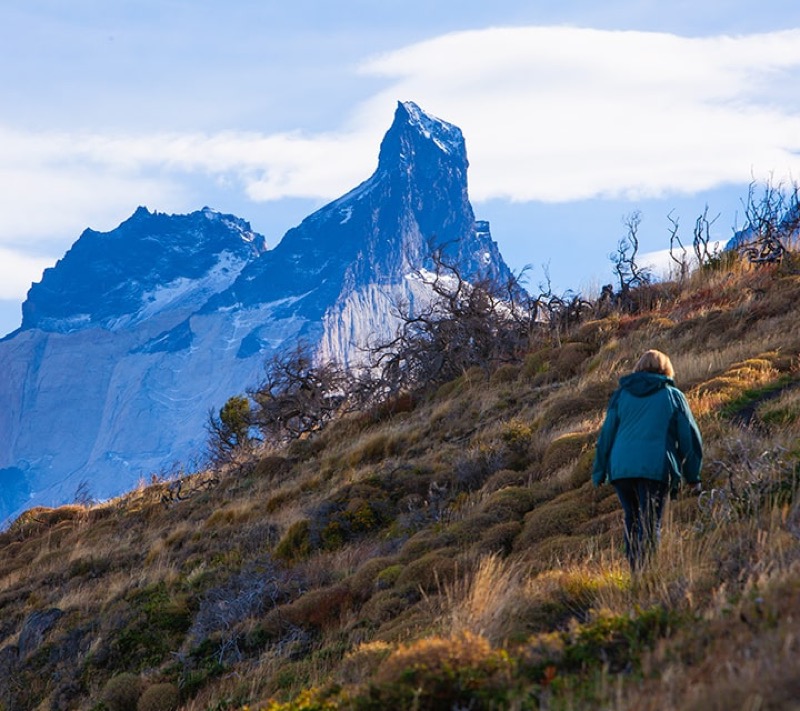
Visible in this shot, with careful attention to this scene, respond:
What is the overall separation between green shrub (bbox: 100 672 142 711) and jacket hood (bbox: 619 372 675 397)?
5.83m

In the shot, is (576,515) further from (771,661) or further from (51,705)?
(51,705)

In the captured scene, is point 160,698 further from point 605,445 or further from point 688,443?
point 688,443

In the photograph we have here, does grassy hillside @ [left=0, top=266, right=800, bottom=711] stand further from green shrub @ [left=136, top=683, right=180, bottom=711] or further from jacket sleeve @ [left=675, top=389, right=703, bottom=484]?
jacket sleeve @ [left=675, top=389, right=703, bottom=484]

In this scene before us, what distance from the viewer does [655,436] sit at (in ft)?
21.7

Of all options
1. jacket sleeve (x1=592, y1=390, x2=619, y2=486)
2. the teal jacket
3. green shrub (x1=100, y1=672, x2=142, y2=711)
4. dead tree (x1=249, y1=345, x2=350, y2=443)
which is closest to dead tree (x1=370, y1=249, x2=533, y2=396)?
dead tree (x1=249, y1=345, x2=350, y2=443)

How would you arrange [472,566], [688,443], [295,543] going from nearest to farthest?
[688,443] < [472,566] < [295,543]

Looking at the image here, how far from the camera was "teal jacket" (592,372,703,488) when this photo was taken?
21.6 feet

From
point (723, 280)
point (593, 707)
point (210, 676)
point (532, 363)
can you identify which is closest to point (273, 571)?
point (210, 676)

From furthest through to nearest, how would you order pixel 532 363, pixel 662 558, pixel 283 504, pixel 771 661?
pixel 532 363, pixel 283 504, pixel 662 558, pixel 771 661

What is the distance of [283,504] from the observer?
16.0m

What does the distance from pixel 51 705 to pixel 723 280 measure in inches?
709

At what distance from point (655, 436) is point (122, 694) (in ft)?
19.7

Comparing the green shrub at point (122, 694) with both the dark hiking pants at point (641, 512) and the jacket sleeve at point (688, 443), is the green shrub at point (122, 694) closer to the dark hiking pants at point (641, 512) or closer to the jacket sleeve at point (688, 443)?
the dark hiking pants at point (641, 512)

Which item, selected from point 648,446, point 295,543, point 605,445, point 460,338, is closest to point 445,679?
point 648,446
